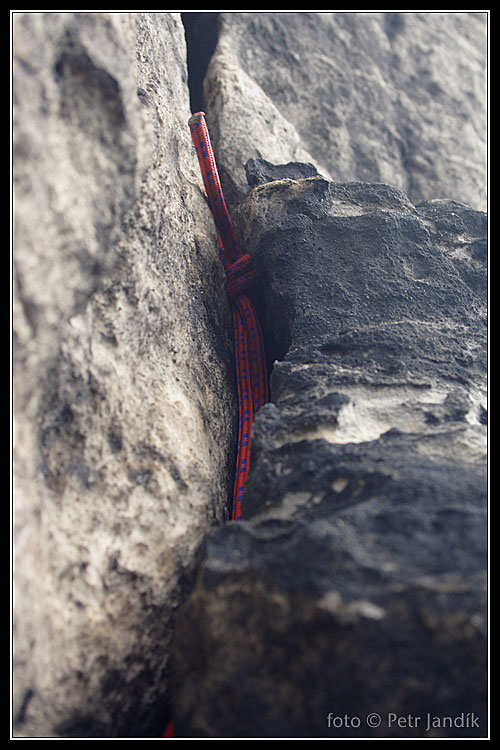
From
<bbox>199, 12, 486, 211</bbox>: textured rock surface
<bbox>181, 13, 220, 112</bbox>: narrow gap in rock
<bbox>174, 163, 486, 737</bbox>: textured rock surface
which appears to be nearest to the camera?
<bbox>174, 163, 486, 737</bbox>: textured rock surface

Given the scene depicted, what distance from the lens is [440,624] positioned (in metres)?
0.99

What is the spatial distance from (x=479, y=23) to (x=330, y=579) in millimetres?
4051

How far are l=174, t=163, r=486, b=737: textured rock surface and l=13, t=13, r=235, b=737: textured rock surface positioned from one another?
0.56 feet

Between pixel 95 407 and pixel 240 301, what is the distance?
84 cm

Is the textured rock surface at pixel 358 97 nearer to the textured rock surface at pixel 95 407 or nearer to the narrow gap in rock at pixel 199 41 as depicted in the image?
the narrow gap in rock at pixel 199 41

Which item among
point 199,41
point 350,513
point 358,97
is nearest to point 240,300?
point 350,513

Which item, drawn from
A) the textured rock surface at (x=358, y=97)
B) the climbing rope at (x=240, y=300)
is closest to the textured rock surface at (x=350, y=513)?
the climbing rope at (x=240, y=300)

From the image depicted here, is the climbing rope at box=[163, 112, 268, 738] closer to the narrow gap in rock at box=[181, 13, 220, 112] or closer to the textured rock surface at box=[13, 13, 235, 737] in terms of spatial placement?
the textured rock surface at box=[13, 13, 235, 737]

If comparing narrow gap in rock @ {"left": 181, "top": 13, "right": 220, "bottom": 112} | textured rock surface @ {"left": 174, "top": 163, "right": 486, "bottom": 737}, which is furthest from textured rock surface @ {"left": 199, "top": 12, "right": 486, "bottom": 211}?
textured rock surface @ {"left": 174, "top": 163, "right": 486, "bottom": 737}

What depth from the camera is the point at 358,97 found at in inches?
124

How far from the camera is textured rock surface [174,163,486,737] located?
3.29 ft

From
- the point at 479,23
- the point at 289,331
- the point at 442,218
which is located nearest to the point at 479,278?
the point at 442,218

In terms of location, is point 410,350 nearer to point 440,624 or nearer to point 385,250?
point 385,250

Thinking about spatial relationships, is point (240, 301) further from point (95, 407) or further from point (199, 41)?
point (199, 41)
